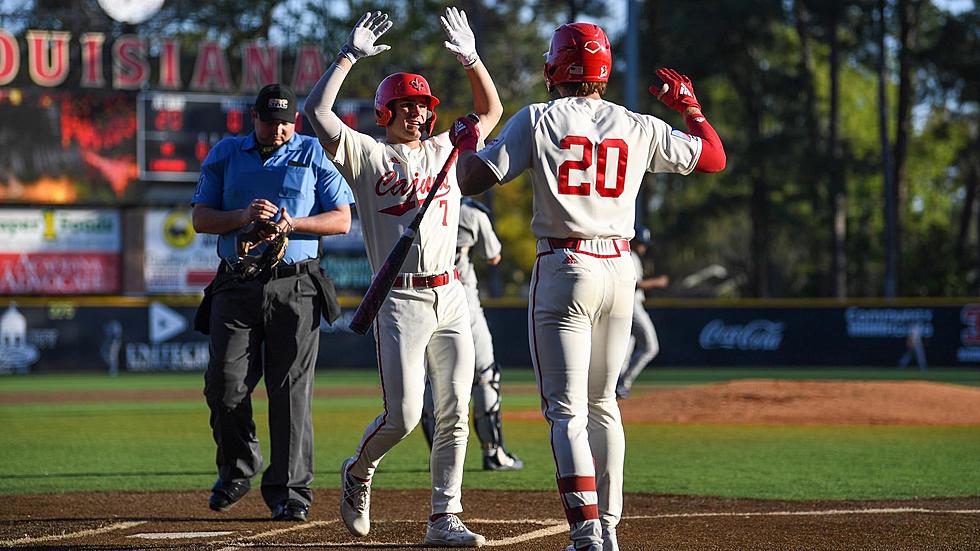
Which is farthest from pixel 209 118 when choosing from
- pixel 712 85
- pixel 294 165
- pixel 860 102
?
pixel 860 102

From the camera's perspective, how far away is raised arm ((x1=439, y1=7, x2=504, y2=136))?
5816 mm

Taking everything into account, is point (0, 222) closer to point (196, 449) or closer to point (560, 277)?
point (196, 449)

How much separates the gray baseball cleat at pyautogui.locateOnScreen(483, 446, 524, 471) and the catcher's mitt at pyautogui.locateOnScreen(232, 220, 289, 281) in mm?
3156

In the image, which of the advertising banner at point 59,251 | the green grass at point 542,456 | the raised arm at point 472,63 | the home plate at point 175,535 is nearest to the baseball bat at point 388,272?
the raised arm at point 472,63

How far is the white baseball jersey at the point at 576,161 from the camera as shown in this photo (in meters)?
4.99

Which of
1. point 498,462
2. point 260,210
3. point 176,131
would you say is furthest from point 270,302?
point 176,131

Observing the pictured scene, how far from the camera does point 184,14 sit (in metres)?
30.8

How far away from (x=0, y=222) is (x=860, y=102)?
132 ft

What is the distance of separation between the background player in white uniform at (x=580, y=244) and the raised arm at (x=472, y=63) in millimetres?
629

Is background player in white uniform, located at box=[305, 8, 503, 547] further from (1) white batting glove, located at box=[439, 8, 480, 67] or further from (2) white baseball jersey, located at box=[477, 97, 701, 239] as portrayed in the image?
(2) white baseball jersey, located at box=[477, 97, 701, 239]

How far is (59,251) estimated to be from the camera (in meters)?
24.9

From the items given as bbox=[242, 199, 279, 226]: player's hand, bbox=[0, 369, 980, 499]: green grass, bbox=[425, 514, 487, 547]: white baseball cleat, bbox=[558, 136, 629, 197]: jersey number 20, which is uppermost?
bbox=[558, 136, 629, 197]: jersey number 20

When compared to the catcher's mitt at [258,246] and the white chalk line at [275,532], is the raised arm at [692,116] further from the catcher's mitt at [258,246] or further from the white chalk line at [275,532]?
the white chalk line at [275,532]

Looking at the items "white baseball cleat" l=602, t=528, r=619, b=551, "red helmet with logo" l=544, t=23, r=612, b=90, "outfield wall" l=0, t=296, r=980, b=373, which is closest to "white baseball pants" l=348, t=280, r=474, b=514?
"white baseball cleat" l=602, t=528, r=619, b=551
